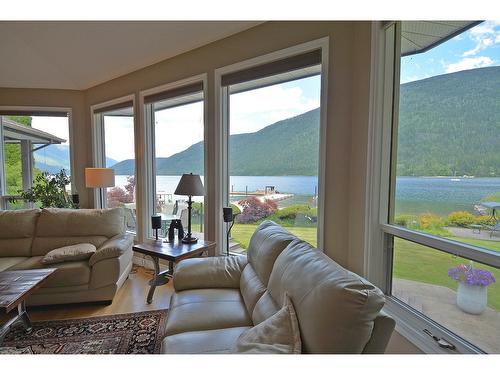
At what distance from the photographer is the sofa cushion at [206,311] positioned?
154 cm

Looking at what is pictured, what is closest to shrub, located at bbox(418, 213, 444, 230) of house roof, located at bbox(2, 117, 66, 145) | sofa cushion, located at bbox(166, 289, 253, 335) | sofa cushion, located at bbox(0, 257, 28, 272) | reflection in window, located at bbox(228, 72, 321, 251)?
reflection in window, located at bbox(228, 72, 321, 251)

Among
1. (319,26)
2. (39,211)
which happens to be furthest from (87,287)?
(319,26)

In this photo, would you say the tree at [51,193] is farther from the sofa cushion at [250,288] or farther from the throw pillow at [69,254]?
the sofa cushion at [250,288]

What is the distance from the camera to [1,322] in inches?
91.7

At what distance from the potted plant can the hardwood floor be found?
94.5 inches

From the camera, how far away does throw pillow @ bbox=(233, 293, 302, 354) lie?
1.08m

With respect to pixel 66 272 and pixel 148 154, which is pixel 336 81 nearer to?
pixel 148 154

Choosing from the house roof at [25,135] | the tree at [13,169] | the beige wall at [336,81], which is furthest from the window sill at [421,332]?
the tree at [13,169]

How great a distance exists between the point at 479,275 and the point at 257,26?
260cm

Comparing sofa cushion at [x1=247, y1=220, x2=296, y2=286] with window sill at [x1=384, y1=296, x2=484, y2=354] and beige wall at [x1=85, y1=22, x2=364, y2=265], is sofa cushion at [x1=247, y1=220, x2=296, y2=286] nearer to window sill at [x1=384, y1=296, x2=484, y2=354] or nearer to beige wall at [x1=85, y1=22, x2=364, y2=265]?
beige wall at [x1=85, y1=22, x2=364, y2=265]

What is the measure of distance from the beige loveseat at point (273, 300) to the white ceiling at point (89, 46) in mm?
2273

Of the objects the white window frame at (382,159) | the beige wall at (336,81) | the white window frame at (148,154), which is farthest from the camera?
the white window frame at (148,154)
